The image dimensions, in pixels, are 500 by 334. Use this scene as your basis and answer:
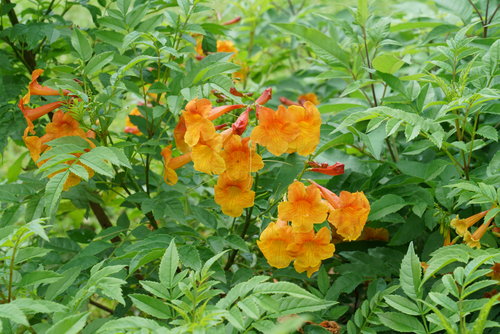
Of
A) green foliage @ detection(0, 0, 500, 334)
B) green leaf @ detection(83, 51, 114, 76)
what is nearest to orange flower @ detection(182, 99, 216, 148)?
green foliage @ detection(0, 0, 500, 334)

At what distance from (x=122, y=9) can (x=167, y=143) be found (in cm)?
56

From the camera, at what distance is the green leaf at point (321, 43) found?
7.49 feet

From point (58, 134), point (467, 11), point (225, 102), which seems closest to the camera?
point (58, 134)

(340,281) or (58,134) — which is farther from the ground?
(58,134)

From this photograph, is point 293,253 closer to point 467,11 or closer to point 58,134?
point 58,134

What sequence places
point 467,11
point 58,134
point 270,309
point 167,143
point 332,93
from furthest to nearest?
point 332,93
point 467,11
point 167,143
point 58,134
point 270,309

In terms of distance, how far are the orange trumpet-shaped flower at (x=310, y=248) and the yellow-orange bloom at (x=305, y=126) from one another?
260 mm

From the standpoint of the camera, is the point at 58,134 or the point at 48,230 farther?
the point at 48,230

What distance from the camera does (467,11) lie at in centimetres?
253

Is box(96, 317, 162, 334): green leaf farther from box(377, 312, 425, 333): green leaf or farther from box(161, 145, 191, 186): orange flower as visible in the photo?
box(161, 145, 191, 186): orange flower

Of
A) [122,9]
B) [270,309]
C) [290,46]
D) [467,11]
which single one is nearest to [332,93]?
[290,46]

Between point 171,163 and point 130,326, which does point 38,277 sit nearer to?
point 130,326

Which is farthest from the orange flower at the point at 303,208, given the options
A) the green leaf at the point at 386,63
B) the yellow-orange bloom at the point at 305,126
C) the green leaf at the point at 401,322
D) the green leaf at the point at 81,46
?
the green leaf at the point at 81,46

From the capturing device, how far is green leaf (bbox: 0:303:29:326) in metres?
1.25
